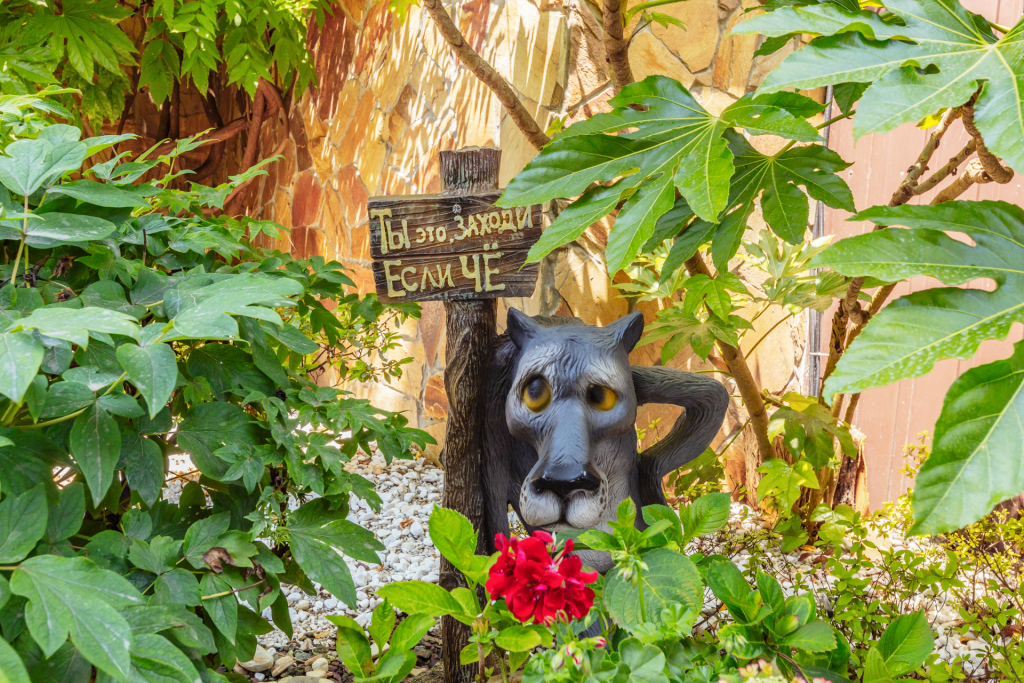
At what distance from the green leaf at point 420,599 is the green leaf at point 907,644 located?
571 millimetres

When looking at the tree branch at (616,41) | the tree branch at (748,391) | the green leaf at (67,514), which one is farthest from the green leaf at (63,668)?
the tree branch at (748,391)

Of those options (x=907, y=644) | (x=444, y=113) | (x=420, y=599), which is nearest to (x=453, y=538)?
(x=420, y=599)

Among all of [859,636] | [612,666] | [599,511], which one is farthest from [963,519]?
[859,636]

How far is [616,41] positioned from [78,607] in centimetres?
124

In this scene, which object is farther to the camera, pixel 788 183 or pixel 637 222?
pixel 788 183

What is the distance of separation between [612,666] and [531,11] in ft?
8.43

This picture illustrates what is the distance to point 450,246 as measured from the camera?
1.34 m

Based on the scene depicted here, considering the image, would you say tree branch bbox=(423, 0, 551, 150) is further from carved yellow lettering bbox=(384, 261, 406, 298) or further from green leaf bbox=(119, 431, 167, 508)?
green leaf bbox=(119, 431, 167, 508)

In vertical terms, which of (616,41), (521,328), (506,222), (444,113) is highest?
(444,113)

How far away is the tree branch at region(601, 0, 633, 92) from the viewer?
1.25 m

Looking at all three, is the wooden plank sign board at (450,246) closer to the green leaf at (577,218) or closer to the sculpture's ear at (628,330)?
the sculpture's ear at (628,330)

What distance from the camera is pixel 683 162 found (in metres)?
0.79

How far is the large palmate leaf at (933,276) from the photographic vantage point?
58 centimetres

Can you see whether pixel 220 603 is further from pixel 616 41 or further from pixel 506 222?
pixel 616 41
